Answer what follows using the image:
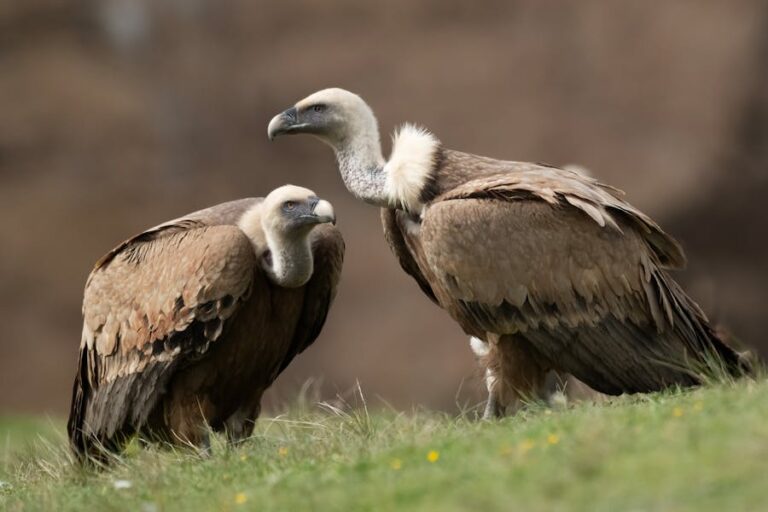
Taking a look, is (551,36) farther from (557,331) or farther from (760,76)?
(557,331)

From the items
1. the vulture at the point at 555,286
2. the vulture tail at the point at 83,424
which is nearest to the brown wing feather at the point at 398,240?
the vulture at the point at 555,286

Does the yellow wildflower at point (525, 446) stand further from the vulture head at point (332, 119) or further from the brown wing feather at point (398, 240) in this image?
the vulture head at point (332, 119)

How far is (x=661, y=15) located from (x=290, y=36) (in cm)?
471

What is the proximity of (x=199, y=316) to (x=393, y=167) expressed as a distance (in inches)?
53.7

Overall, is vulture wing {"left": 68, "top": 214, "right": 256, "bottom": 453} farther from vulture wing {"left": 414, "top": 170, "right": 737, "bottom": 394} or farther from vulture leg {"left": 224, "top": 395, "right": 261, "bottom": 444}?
vulture wing {"left": 414, "top": 170, "right": 737, "bottom": 394}

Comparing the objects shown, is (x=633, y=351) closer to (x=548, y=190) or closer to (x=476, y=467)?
(x=548, y=190)

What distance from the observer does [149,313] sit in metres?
7.62

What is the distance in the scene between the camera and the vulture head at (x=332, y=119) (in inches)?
316

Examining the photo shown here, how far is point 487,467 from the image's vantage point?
502 cm

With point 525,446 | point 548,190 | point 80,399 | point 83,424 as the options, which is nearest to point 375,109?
point 80,399

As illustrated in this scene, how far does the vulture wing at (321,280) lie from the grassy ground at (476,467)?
0.77 meters

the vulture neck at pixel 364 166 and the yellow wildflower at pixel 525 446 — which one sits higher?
the vulture neck at pixel 364 166

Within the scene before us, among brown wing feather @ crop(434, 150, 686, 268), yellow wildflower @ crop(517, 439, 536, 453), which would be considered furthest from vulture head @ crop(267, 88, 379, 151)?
yellow wildflower @ crop(517, 439, 536, 453)

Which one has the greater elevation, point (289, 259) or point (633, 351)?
point (289, 259)
